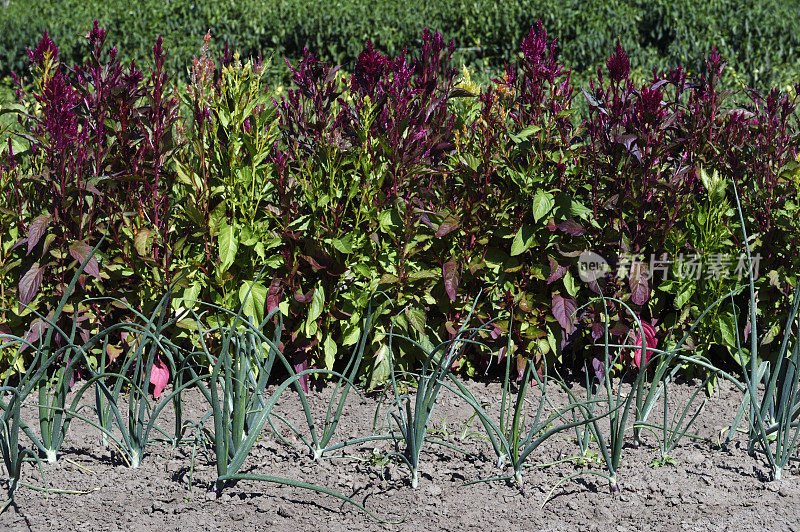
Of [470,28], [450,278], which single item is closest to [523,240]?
[450,278]

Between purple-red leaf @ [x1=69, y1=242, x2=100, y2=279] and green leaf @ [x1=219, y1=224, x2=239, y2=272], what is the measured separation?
0.46m

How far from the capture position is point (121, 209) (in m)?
3.20

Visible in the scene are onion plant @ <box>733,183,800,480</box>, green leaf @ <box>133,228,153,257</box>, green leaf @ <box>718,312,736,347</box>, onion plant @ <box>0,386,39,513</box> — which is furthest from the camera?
green leaf @ <box>718,312,736,347</box>

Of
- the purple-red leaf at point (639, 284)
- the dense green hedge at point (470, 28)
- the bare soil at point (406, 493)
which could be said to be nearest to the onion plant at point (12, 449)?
the bare soil at point (406, 493)

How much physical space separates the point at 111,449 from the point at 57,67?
4.85 ft

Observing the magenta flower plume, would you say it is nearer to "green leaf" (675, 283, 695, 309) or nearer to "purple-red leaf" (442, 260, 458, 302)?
"purple-red leaf" (442, 260, 458, 302)

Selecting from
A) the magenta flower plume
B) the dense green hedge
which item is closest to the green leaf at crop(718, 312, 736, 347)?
the magenta flower plume

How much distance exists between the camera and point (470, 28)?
9.80m

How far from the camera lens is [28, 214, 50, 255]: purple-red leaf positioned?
2971 millimetres

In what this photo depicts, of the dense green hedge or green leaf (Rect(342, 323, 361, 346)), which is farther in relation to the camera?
the dense green hedge

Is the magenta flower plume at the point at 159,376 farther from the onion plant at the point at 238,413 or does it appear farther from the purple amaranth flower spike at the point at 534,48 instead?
the purple amaranth flower spike at the point at 534,48

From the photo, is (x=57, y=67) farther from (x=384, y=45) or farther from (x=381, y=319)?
(x=384, y=45)

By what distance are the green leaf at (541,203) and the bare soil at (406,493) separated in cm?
84

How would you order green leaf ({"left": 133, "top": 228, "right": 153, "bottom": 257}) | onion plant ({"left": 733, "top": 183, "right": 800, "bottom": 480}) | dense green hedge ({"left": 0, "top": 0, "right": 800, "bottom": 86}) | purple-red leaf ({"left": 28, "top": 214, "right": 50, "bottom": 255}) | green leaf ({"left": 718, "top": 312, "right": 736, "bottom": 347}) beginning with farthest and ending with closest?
dense green hedge ({"left": 0, "top": 0, "right": 800, "bottom": 86}) → green leaf ({"left": 718, "top": 312, "right": 736, "bottom": 347}) → green leaf ({"left": 133, "top": 228, "right": 153, "bottom": 257}) → purple-red leaf ({"left": 28, "top": 214, "right": 50, "bottom": 255}) → onion plant ({"left": 733, "top": 183, "right": 800, "bottom": 480})
